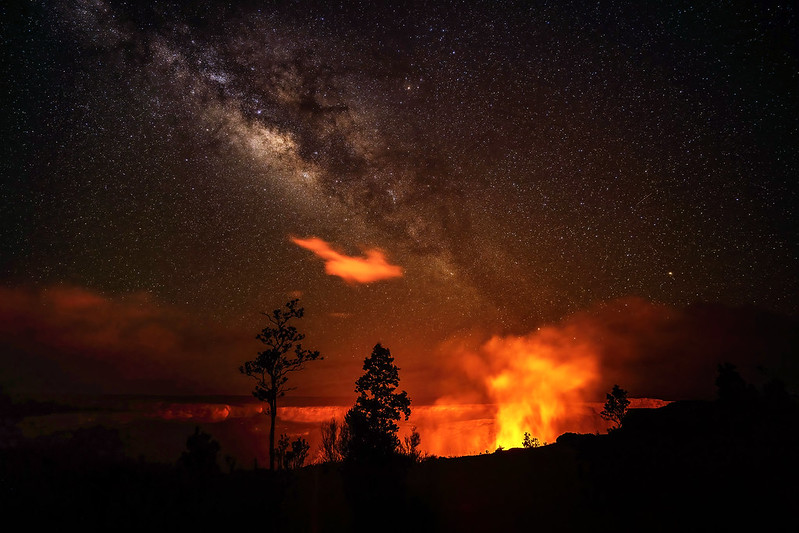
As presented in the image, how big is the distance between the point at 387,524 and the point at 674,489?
9301mm

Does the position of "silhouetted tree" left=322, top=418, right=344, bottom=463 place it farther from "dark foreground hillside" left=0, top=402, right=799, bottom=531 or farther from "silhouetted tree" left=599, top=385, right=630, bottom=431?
"silhouetted tree" left=599, top=385, right=630, bottom=431

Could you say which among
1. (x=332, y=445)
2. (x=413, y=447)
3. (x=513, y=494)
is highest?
(x=513, y=494)

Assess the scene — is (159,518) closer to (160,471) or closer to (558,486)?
(160,471)

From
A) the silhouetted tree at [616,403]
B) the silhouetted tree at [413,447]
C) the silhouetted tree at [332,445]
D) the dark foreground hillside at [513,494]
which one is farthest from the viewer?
the silhouetted tree at [616,403]

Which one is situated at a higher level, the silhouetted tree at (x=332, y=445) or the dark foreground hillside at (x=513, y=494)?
the dark foreground hillside at (x=513, y=494)

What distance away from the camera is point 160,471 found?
13.0 m

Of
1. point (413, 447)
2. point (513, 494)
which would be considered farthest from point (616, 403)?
point (513, 494)

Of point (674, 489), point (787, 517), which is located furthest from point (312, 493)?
point (787, 517)

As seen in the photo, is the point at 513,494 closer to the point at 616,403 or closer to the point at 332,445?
the point at 332,445

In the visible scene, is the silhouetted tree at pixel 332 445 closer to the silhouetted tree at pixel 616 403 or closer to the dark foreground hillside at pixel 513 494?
the dark foreground hillside at pixel 513 494

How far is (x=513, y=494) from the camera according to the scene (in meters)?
17.0

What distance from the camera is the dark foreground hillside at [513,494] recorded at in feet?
34.0

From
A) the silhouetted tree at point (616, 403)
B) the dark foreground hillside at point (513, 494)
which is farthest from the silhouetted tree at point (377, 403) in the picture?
the silhouetted tree at point (616, 403)

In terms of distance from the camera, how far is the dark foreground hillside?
1036cm
